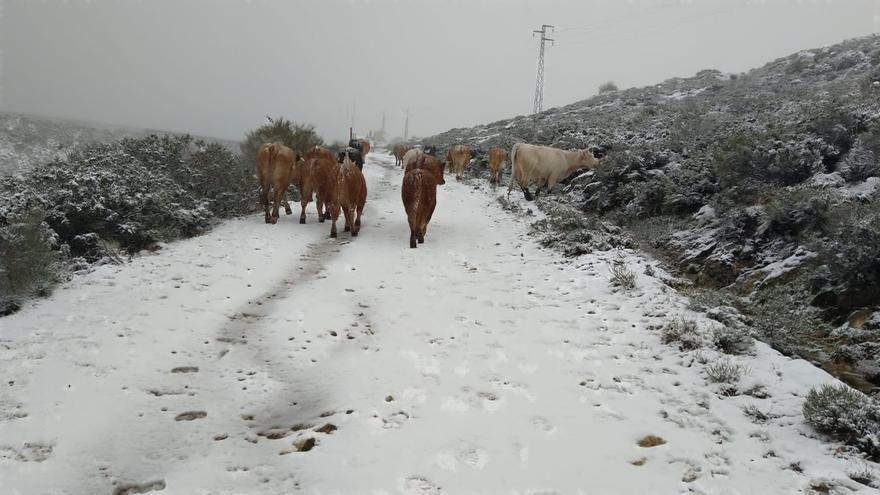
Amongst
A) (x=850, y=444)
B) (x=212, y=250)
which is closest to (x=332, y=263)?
(x=212, y=250)

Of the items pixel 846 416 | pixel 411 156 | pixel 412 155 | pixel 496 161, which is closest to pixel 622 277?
pixel 846 416

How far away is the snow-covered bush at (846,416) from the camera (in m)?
3.04

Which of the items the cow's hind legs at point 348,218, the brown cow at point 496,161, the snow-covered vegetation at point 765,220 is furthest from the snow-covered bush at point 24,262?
the brown cow at point 496,161

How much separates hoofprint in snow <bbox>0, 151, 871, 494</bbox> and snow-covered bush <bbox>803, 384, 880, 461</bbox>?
0.43ft

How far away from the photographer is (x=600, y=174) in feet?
38.9

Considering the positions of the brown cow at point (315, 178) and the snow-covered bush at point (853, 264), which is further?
the brown cow at point (315, 178)

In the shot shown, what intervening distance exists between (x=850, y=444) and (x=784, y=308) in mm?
1882

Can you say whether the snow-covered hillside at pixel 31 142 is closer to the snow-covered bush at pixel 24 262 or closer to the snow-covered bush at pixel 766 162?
the snow-covered bush at pixel 24 262

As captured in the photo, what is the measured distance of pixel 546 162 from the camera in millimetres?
13867

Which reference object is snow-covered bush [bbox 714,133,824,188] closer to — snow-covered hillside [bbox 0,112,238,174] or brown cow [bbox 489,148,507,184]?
brown cow [bbox 489,148,507,184]

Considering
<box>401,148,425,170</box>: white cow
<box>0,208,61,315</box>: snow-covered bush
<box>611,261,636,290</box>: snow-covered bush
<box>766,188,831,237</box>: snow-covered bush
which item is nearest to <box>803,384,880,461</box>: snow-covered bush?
<box>611,261,636,290</box>: snow-covered bush

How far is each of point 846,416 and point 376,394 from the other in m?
3.29

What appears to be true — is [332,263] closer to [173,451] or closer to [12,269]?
[12,269]

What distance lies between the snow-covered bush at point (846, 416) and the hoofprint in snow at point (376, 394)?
130mm
